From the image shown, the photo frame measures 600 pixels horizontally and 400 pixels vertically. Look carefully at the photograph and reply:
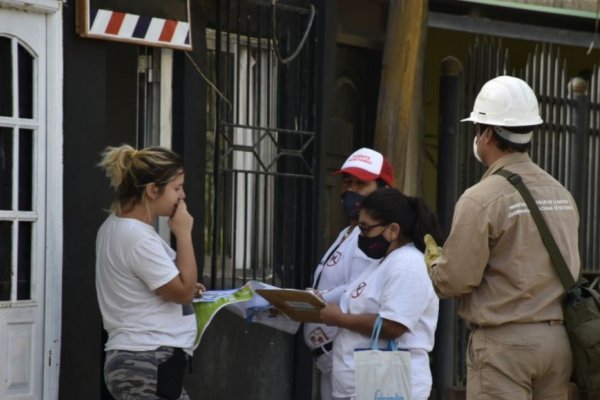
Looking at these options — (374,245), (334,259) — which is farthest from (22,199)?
(374,245)

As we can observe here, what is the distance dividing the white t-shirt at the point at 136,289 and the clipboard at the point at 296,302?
18.3 inches

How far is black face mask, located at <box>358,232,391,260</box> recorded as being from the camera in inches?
280

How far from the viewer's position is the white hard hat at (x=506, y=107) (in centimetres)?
627

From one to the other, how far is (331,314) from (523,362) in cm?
132

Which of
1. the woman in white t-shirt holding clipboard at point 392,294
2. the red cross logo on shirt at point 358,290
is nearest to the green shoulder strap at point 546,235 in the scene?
the woman in white t-shirt holding clipboard at point 392,294

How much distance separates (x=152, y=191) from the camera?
714cm

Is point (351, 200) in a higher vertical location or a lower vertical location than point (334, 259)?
higher

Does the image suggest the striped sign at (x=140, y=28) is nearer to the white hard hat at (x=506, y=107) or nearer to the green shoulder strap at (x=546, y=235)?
the white hard hat at (x=506, y=107)

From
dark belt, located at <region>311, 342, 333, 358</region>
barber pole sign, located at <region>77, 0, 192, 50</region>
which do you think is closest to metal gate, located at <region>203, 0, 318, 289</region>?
barber pole sign, located at <region>77, 0, 192, 50</region>

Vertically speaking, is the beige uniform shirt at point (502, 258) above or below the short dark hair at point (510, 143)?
below

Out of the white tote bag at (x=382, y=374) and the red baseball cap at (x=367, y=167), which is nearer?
the white tote bag at (x=382, y=374)

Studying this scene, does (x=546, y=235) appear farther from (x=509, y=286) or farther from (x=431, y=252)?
(x=431, y=252)

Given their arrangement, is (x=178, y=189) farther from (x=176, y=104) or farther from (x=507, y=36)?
(x=507, y=36)

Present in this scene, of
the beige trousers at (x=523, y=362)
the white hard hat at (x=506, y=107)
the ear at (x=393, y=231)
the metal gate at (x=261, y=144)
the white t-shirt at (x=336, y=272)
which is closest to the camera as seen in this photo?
the beige trousers at (x=523, y=362)
